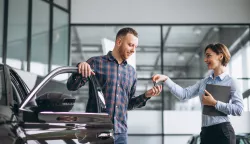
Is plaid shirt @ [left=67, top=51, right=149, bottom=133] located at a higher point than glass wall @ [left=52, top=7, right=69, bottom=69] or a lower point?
lower

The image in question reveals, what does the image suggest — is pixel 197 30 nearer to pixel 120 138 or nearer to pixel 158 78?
pixel 158 78

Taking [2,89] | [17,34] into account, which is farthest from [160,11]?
[2,89]

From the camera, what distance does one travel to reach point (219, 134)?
11.1 feet

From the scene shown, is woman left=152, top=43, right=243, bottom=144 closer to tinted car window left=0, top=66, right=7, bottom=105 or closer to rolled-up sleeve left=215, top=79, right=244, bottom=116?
rolled-up sleeve left=215, top=79, right=244, bottom=116

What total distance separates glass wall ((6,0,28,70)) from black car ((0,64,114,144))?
7186 millimetres

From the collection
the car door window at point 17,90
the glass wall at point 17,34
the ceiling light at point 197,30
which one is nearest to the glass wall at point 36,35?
the glass wall at point 17,34

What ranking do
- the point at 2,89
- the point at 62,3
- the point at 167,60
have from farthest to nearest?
the point at 167,60 → the point at 62,3 → the point at 2,89

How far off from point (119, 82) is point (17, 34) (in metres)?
7.33

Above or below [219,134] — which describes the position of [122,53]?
above

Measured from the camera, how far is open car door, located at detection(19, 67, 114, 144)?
2541mm

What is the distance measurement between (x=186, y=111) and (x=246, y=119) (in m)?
1.52

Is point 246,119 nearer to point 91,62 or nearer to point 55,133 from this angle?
point 91,62

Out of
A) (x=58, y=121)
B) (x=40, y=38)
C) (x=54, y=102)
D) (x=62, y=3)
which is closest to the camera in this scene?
(x=54, y=102)

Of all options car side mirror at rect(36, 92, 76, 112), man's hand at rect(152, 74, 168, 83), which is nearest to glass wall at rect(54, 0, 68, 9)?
man's hand at rect(152, 74, 168, 83)
